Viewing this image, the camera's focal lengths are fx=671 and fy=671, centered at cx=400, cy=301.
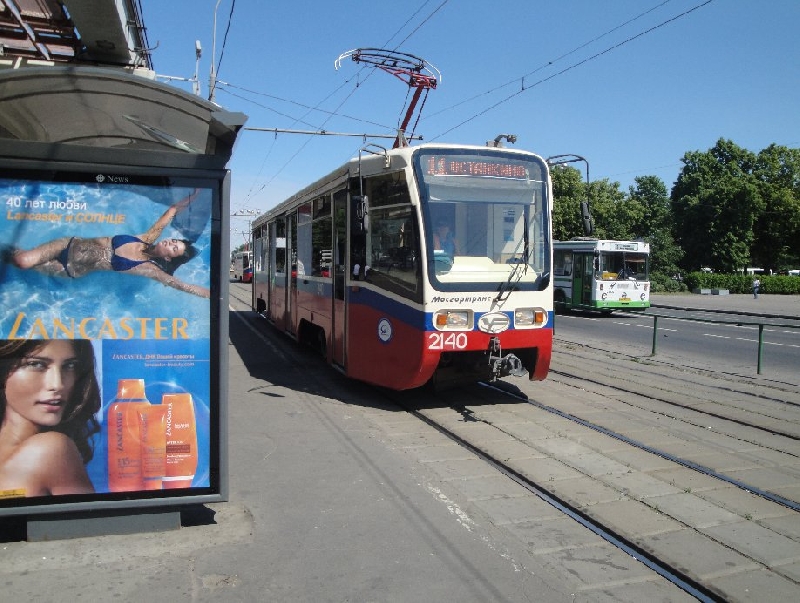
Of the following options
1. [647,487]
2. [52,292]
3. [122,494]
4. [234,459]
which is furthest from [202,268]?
[647,487]

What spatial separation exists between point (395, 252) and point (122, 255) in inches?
169

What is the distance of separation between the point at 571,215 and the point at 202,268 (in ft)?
149

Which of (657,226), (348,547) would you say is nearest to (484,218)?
(348,547)

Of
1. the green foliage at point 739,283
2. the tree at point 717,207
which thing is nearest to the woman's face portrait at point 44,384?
the green foliage at point 739,283

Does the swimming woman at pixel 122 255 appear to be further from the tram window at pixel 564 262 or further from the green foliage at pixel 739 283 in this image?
the green foliage at pixel 739 283

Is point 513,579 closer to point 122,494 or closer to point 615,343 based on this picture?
point 122,494

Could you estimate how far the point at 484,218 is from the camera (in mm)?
8039

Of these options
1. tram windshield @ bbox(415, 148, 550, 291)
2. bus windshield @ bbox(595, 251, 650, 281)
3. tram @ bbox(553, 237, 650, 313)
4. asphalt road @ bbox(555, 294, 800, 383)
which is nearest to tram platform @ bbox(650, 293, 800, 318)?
asphalt road @ bbox(555, 294, 800, 383)

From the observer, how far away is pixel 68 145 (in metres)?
3.96

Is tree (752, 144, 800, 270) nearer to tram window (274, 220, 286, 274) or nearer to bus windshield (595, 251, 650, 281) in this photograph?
bus windshield (595, 251, 650, 281)

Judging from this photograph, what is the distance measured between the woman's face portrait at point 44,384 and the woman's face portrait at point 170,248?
2.56 feet

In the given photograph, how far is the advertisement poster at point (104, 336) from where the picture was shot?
4020 mm

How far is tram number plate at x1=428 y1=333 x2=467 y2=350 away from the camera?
25.1 ft

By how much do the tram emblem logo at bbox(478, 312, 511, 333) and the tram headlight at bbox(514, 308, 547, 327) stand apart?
17 centimetres
